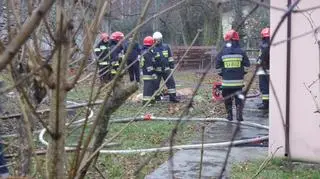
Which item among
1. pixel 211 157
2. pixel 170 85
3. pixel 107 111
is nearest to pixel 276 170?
pixel 211 157

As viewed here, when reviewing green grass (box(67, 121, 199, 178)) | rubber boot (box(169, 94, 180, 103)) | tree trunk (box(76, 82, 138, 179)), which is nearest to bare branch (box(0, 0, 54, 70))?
tree trunk (box(76, 82, 138, 179))

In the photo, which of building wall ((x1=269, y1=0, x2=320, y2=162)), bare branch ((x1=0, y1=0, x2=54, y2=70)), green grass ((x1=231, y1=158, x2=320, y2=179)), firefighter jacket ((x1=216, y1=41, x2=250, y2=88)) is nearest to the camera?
bare branch ((x1=0, y1=0, x2=54, y2=70))

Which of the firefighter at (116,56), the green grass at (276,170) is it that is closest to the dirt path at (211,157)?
the green grass at (276,170)

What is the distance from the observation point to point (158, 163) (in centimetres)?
742

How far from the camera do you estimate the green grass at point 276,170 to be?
634cm

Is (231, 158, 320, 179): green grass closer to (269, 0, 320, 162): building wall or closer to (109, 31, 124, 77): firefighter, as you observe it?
(269, 0, 320, 162): building wall

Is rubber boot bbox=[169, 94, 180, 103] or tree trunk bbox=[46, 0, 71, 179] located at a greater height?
tree trunk bbox=[46, 0, 71, 179]

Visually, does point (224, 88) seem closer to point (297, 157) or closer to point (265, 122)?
point (265, 122)

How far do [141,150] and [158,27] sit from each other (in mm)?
27352

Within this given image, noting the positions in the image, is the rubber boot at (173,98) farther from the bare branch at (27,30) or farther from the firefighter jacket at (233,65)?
the bare branch at (27,30)

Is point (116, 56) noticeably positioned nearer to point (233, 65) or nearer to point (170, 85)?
point (233, 65)

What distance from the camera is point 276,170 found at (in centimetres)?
665

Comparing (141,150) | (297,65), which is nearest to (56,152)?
(297,65)

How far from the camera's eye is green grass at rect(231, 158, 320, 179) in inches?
250
